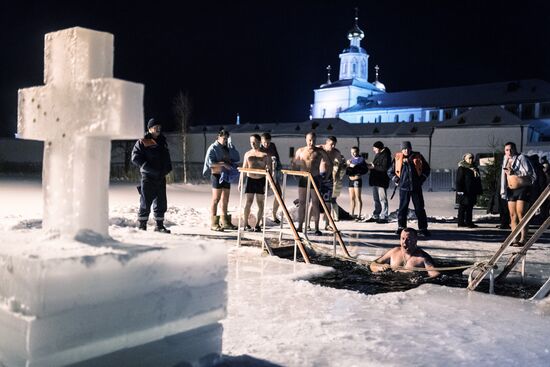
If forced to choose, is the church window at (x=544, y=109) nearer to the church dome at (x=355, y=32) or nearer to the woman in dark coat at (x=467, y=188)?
the church dome at (x=355, y=32)

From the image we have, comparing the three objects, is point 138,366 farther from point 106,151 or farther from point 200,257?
point 106,151

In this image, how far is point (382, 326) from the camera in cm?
425

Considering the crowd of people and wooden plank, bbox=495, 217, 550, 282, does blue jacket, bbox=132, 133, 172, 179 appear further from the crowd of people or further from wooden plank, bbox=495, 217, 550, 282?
wooden plank, bbox=495, 217, 550, 282

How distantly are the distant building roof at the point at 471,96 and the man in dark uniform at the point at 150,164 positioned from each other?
6847 cm

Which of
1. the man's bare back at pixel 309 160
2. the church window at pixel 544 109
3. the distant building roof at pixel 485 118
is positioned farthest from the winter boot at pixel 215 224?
the church window at pixel 544 109

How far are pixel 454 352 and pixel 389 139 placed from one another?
4549 cm


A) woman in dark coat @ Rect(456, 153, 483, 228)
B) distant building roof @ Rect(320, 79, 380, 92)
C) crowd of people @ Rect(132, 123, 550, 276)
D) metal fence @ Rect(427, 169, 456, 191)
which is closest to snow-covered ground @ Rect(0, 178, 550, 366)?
crowd of people @ Rect(132, 123, 550, 276)

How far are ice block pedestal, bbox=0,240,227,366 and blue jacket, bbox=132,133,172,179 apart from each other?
246 inches

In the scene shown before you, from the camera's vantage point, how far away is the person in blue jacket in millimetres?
10289

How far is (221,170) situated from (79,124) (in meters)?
7.38

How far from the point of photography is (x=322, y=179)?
34.9 ft

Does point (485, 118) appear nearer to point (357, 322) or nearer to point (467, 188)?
point (467, 188)

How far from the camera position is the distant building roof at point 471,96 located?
7169 cm

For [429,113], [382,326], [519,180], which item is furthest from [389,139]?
[382,326]
